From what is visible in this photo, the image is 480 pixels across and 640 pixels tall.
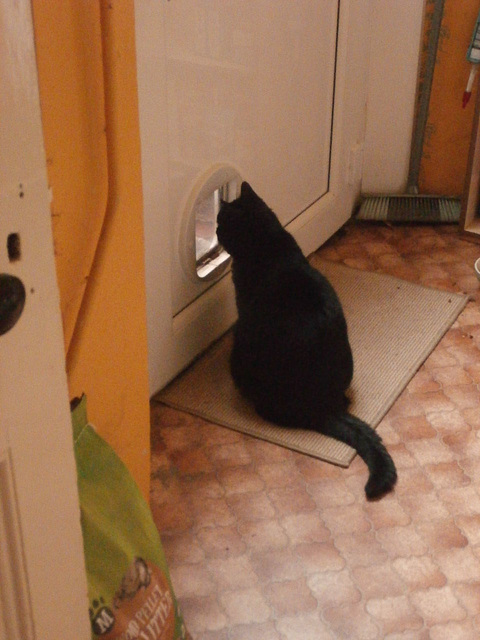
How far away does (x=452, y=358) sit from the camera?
1.76 meters

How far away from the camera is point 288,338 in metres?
1.46

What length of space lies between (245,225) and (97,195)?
0.69m

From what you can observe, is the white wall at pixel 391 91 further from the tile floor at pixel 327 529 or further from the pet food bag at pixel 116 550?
the pet food bag at pixel 116 550

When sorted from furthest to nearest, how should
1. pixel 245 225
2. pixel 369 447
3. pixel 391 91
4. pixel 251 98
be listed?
pixel 391 91
pixel 251 98
pixel 245 225
pixel 369 447

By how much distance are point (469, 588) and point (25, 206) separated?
0.95 meters

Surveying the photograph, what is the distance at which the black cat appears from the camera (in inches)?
57.3

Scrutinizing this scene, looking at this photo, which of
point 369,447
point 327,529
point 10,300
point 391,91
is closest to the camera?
point 10,300

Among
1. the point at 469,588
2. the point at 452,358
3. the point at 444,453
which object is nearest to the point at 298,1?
the point at 452,358

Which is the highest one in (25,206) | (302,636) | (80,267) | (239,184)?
(25,206)

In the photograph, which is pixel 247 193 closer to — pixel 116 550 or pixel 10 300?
pixel 116 550

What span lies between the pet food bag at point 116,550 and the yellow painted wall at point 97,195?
0.24 feet

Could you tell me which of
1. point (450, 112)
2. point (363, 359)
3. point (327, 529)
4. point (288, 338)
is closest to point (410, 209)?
point (450, 112)

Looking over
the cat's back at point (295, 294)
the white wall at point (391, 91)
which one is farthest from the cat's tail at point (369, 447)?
the white wall at point (391, 91)

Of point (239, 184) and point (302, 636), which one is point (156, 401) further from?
point (302, 636)
